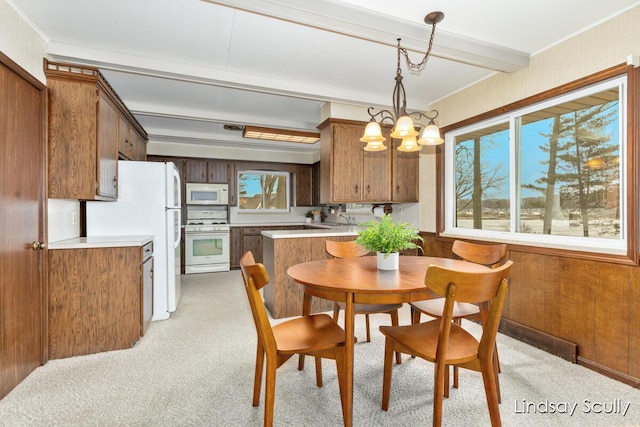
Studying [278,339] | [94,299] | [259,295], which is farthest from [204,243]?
[259,295]

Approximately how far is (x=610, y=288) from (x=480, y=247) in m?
0.88

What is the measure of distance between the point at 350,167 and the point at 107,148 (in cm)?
252

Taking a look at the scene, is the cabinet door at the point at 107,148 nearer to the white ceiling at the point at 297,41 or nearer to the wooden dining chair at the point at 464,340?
the white ceiling at the point at 297,41

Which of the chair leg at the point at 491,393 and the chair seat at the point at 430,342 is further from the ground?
the chair seat at the point at 430,342

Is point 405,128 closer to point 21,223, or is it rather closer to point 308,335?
point 308,335

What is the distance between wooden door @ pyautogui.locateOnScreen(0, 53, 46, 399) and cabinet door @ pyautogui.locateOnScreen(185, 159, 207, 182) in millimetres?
3584

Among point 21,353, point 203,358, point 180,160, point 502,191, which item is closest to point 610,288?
point 502,191

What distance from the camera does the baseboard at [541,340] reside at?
2.46 metres

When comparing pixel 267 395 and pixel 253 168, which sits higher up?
pixel 253 168

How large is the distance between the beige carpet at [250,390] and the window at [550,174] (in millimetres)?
991

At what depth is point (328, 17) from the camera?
84.5 inches

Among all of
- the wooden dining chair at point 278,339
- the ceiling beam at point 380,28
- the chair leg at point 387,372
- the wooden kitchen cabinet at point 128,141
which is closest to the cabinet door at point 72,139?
the wooden kitchen cabinet at point 128,141

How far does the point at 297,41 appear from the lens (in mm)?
2621

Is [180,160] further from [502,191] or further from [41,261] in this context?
[502,191]
